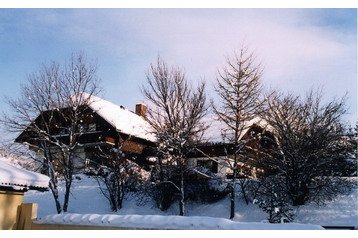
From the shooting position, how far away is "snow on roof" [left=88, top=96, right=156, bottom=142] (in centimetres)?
1520

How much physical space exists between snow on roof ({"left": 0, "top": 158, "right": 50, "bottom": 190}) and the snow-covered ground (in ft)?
14.0

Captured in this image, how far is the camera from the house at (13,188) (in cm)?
429

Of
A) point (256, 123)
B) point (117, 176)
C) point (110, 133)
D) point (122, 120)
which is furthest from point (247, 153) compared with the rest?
point (122, 120)

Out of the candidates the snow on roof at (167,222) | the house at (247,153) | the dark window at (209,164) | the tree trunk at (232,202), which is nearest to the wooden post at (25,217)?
the snow on roof at (167,222)

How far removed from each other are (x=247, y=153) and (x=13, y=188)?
7.85 m

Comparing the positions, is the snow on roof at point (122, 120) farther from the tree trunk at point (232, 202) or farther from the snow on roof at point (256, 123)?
the tree trunk at point (232, 202)

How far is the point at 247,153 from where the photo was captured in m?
11.3

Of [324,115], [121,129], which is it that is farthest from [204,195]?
[121,129]

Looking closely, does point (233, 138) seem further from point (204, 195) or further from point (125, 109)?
point (125, 109)

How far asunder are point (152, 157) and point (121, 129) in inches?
107

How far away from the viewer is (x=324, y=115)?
10805mm

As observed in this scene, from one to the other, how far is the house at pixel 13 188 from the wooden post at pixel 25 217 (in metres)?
0.05

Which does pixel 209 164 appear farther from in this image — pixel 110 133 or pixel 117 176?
pixel 110 133
